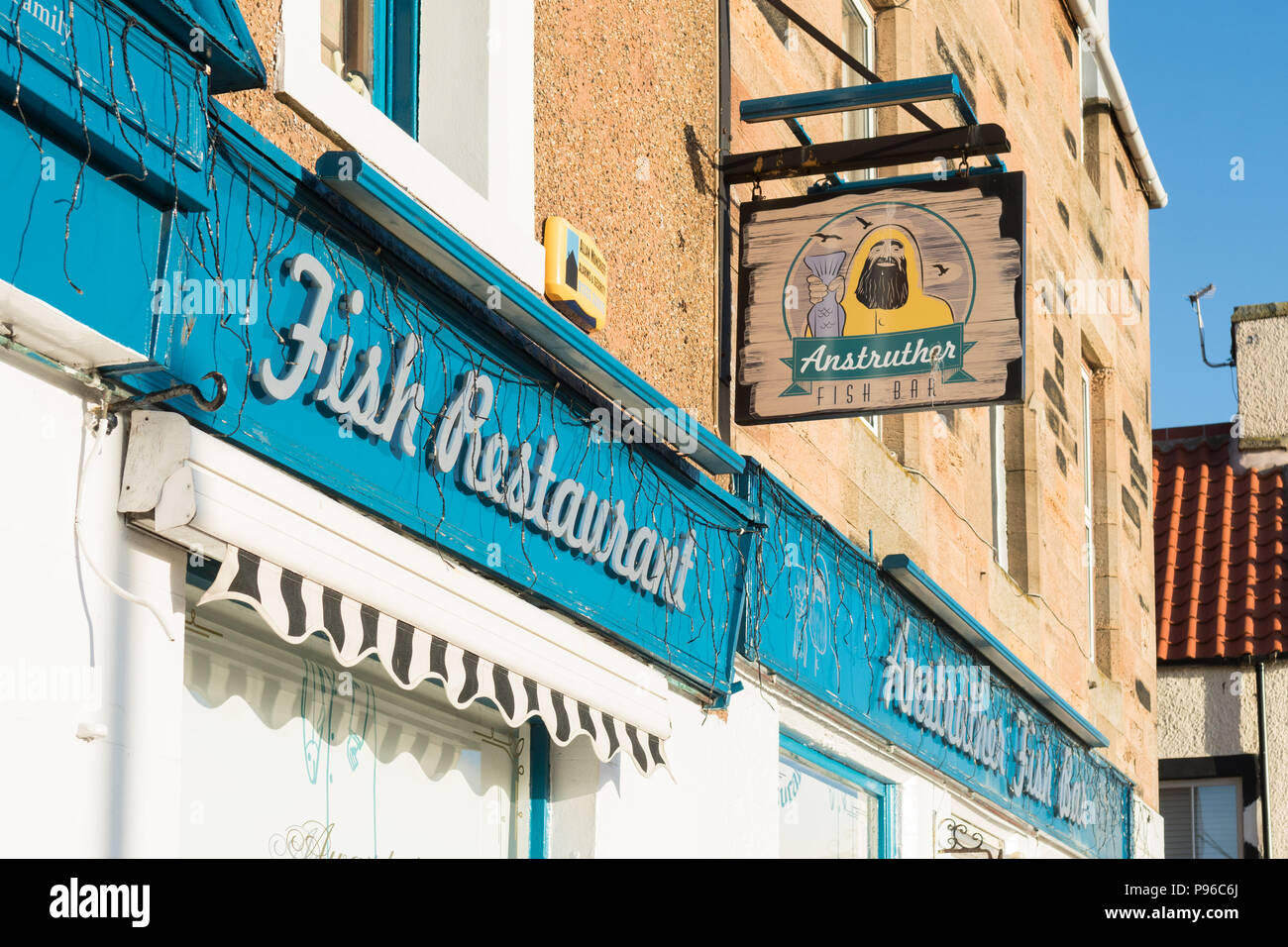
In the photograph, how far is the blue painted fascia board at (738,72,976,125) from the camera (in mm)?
8383

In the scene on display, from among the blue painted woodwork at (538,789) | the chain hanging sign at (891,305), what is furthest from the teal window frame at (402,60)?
the blue painted woodwork at (538,789)

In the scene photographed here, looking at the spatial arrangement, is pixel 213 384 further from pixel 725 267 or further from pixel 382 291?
pixel 725 267

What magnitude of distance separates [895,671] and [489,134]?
461cm

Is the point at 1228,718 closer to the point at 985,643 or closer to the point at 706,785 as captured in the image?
the point at 985,643

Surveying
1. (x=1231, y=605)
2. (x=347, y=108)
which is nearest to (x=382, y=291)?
(x=347, y=108)

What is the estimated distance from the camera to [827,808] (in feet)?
32.2

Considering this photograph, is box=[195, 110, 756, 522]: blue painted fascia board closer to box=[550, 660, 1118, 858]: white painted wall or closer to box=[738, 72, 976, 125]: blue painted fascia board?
box=[550, 660, 1118, 858]: white painted wall

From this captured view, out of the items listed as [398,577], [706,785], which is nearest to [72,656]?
[398,577]


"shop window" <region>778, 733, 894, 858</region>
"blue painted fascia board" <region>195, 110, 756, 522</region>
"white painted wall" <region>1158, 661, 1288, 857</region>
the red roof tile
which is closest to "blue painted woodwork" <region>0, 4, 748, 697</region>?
"blue painted fascia board" <region>195, 110, 756, 522</region>

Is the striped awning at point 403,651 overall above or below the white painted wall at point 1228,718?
below

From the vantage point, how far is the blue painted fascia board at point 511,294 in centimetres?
546

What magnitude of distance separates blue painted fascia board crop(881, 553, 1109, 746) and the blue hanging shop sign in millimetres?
74

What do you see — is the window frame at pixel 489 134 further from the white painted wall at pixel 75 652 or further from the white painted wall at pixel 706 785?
the white painted wall at pixel 706 785

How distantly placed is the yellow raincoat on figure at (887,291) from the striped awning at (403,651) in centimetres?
219
